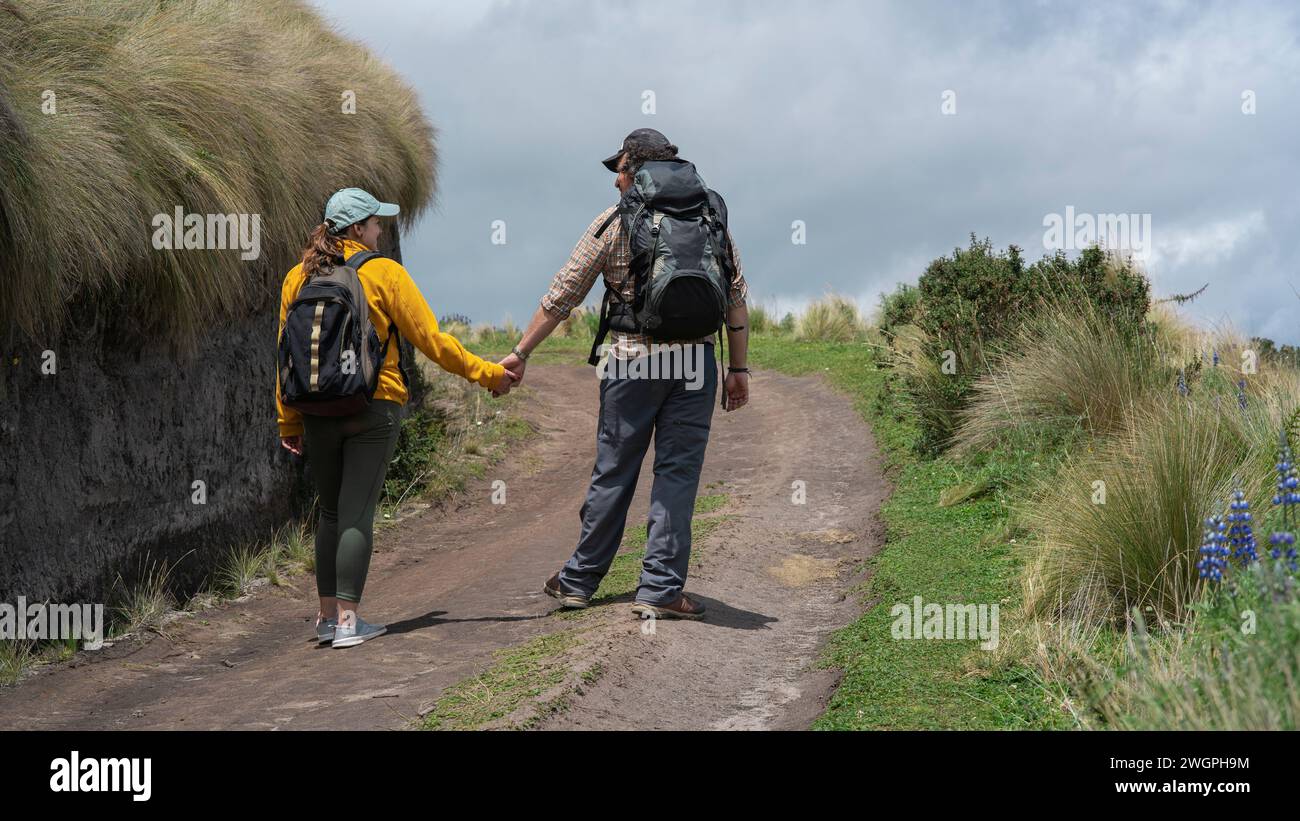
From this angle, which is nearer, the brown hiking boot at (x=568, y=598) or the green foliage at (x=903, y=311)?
the brown hiking boot at (x=568, y=598)

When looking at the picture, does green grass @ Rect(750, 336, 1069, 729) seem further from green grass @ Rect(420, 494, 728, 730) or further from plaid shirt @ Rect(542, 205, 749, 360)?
plaid shirt @ Rect(542, 205, 749, 360)

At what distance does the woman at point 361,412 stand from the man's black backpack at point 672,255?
97cm

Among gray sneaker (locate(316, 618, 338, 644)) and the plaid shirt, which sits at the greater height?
the plaid shirt

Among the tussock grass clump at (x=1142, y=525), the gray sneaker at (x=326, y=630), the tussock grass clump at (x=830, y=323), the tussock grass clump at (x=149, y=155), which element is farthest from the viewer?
the tussock grass clump at (x=830, y=323)

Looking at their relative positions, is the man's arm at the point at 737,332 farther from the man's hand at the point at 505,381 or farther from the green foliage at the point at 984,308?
the green foliage at the point at 984,308

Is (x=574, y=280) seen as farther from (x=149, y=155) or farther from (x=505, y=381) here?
(x=149, y=155)

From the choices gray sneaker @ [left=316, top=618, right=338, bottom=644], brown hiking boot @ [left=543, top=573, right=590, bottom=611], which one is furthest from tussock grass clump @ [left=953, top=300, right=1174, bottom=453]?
gray sneaker @ [left=316, top=618, right=338, bottom=644]

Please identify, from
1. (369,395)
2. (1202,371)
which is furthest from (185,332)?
(1202,371)

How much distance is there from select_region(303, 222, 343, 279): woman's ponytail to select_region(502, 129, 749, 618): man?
1.03 meters

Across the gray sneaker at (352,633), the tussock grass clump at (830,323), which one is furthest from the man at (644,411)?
the tussock grass clump at (830,323)

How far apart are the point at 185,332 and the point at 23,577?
2186 mm

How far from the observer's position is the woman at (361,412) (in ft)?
20.9

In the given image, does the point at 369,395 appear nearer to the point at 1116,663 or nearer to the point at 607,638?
the point at 607,638

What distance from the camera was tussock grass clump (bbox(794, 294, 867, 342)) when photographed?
77.3 ft
